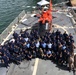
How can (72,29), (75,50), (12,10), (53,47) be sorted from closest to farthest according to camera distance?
(53,47)
(75,50)
(72,29)
(12,10)

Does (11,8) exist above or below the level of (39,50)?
below

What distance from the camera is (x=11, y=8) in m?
52.3

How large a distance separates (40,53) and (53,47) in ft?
4.85

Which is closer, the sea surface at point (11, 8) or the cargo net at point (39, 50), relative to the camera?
the cargo net at point (39, 50)

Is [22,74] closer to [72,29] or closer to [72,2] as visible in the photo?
[72,29]

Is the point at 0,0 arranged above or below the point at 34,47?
below

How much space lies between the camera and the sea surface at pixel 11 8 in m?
45.0

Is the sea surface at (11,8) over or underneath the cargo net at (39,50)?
underneath

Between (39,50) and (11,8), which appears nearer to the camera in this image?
(39,50)

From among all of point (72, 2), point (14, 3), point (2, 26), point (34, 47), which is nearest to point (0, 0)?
point (14, 3)

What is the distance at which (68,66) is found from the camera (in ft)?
61.3

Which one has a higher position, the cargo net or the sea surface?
the cargo net

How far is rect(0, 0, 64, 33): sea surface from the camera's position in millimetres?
45000

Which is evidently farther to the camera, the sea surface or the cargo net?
the sea surface
